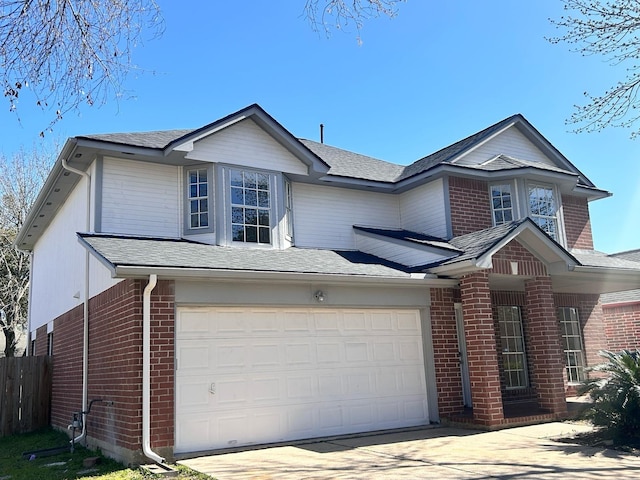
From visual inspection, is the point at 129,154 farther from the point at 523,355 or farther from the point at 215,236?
the point at 523,355

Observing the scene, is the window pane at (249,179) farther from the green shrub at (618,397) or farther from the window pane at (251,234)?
the green shrub at (618,397)

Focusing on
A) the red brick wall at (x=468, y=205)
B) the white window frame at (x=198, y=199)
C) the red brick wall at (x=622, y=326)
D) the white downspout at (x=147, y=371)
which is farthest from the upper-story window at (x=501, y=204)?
the white downspout at (x=147, y=371)

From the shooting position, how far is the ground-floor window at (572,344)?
1579 centimetres

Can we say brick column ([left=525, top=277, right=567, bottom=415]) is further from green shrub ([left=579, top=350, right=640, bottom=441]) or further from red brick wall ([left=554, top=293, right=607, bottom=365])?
red brick wall ([left=554, top=293, right=607, bottom=365])

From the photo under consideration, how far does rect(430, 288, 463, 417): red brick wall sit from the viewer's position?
11.7 m

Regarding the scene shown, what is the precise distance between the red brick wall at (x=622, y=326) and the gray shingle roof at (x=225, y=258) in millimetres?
9648

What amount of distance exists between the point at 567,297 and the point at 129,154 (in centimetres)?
1172

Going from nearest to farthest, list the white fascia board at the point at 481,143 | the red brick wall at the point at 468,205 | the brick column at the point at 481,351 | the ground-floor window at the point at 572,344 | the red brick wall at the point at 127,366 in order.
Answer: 1. the red brick wall at the point at 127,366
2. the brick column at the point at 481,351
3. the red brick wall at the point at 468,205
4. the white fascia board at the point at 481,143
5. the ground-floor window at the point at 572,344

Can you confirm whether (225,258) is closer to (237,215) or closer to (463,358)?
(237,215)

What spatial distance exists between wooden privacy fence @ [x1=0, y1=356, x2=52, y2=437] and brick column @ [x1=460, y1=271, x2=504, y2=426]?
10.6 meters

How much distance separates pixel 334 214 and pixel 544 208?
5492mm

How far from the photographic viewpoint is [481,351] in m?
11.1

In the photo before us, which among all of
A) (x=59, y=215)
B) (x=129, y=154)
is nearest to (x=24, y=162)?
(x=59, y=215)

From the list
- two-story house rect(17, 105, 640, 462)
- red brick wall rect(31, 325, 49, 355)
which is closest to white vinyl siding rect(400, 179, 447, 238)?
two-story house rect(17, 105, 640, 462)
